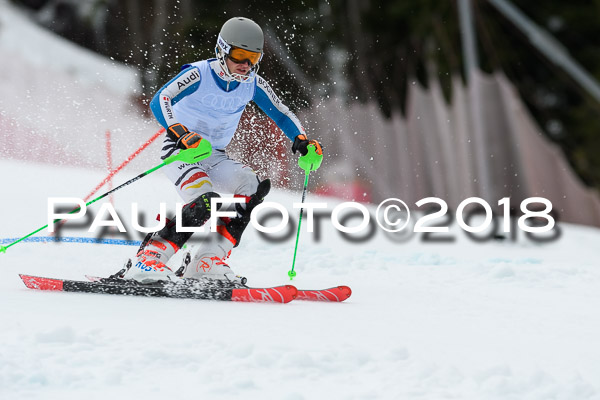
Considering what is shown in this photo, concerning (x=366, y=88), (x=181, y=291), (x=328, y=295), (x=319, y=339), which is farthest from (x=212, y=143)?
(x=366, y=88)

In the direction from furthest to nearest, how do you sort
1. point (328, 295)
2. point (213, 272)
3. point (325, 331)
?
point (213, 272), point (328, 295), point (325, 331)

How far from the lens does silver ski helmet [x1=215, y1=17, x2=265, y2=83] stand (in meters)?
4.93

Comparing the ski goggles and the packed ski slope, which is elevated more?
the ski goggles

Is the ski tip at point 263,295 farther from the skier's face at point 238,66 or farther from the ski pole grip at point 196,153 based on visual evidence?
the skier's face at point 238,66

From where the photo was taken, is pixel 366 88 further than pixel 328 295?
Yes

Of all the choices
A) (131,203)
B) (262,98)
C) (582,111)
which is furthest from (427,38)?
(262,98)

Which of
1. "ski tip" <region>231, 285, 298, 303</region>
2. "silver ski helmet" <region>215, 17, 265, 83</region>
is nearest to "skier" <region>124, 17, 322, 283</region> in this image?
"silver ski helmet" <region>215, 17, 265, 83</region>

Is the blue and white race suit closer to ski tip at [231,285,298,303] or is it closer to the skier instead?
the skier

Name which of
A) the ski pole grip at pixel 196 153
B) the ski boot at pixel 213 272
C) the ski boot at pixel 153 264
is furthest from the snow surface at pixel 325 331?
the ski pole grip at pixel 196 153

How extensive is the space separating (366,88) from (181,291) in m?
16.4

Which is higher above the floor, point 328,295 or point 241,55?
Answer: point 241,55

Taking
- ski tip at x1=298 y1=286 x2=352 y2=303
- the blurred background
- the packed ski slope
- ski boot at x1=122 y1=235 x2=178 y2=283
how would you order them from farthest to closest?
1. the blurred background
2. ski tip at x1=298 y1=286 x2=352 y2=303
3. ski boot at x1=122 y1=235 x2=178 y2=283
4. the packed ski slope

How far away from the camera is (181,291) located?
4.75 m

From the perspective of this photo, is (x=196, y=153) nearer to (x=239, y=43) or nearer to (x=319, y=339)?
(x=239, y=43)
